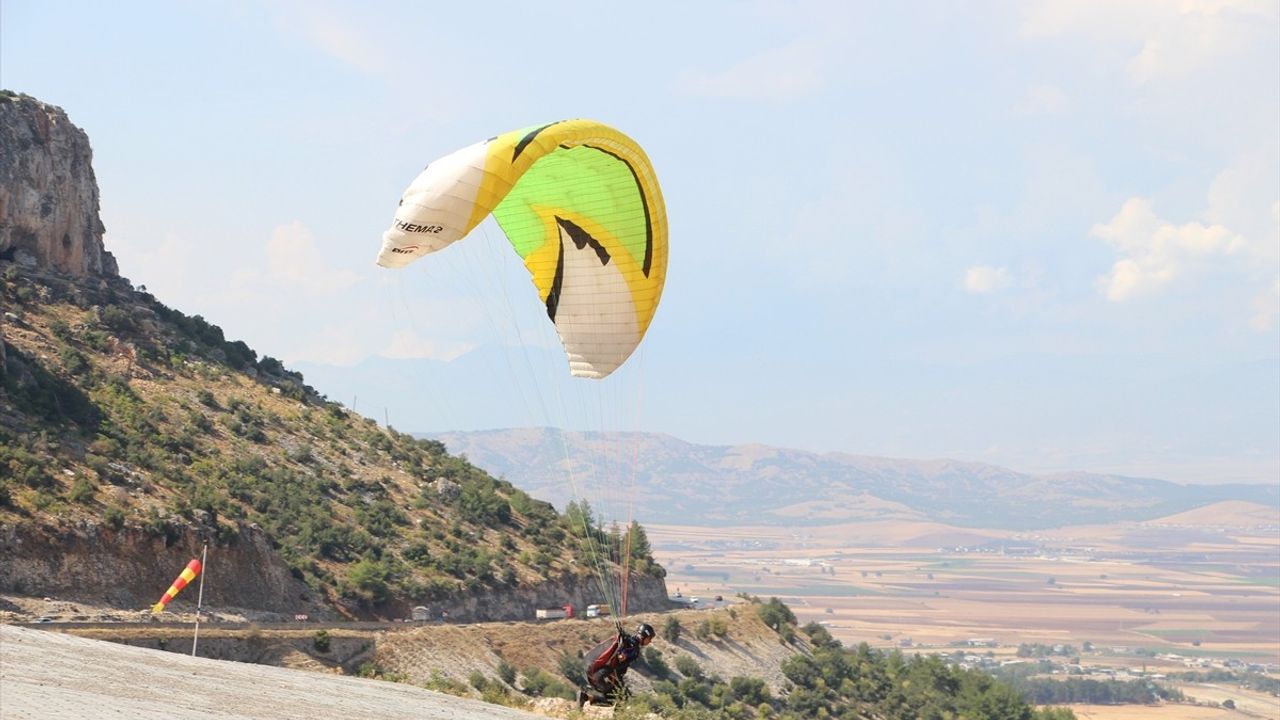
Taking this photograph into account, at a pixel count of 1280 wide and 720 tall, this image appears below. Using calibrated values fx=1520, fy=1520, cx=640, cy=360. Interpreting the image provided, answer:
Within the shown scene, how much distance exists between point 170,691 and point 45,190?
51490mm

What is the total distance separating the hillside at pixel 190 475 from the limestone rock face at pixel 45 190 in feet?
0.33

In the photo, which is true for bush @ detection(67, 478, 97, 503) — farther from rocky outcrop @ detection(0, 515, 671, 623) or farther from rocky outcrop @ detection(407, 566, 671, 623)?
rocky outcrop @ detection(407, 566, 671, 623)

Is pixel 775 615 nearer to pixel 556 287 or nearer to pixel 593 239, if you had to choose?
pixel 556 287

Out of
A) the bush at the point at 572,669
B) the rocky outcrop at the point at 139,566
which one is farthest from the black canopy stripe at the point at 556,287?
the bush at the point at 572,669

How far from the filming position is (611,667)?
1244 inches

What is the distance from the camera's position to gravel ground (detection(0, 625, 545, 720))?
81.0 ft

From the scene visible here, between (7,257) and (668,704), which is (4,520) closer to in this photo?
(668,704)

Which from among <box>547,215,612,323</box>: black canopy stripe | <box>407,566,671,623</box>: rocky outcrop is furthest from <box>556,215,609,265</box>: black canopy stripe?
<box>407,566,671,623</box>: rocky outcrop

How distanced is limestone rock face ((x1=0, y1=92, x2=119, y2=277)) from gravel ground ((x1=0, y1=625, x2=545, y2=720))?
1693 inches

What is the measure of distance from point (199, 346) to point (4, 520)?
3200 cm

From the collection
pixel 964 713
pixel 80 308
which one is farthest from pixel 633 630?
pixel 80 308

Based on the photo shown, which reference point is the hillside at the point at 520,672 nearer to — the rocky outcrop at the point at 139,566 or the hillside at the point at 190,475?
the rocky outcrop at the point at 139,566

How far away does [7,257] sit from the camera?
72438mm

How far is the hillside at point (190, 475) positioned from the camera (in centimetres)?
5188
